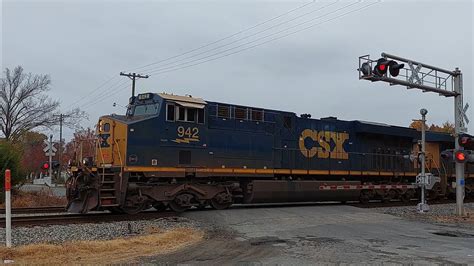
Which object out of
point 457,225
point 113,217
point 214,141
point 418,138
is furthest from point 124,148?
point 418,138

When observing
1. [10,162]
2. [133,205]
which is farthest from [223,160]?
[10,162]

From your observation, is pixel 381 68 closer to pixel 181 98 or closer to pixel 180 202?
pixel 181 98

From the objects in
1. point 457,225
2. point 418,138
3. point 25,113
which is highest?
point 25,113

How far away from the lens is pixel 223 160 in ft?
A: 58.6

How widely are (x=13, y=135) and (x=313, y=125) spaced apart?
30244mm

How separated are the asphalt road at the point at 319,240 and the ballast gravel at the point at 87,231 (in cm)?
139

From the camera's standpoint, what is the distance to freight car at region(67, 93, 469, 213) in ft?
50.4

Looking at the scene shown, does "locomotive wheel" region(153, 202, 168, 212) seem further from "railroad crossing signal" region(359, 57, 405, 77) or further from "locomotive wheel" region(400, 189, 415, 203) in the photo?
"locomotive wheel" region(400, 189, 415, 203)

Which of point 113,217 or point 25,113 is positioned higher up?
point 25,113

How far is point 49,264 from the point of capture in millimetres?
7727

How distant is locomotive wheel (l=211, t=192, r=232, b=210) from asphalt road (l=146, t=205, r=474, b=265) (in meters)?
1.40

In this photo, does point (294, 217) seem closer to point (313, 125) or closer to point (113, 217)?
point (113, 217)

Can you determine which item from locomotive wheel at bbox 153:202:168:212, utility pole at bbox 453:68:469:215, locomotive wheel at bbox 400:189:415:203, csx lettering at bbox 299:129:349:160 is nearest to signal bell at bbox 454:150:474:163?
utility pole at bbox 453:68:469:215

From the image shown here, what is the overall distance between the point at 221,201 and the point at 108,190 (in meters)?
4.44
